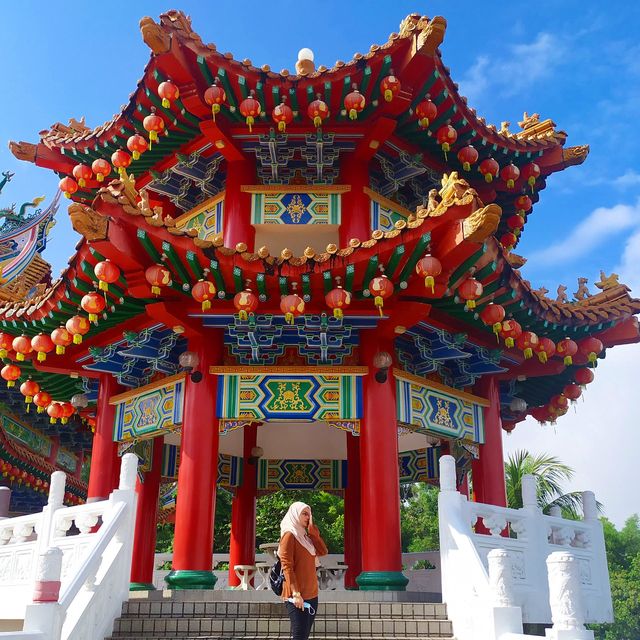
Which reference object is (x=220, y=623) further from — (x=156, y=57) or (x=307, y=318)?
(x=156, y=57)

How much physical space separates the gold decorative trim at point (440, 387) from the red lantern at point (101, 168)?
5.38 metres

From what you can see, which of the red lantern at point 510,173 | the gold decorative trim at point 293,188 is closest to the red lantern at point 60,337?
the gold decorative trim at point 293,188

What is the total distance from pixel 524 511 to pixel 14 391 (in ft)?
42.4

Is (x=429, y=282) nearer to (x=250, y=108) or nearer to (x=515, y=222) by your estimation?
(x=250, y=108)

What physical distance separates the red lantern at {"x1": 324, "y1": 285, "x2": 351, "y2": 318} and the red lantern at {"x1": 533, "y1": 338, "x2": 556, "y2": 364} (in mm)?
2939

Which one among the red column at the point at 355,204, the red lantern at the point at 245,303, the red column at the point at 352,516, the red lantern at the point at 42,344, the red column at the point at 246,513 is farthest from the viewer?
the red column at the point at 246,513

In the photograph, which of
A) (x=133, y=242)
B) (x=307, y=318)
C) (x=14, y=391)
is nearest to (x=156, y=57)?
(x=133, y=242)

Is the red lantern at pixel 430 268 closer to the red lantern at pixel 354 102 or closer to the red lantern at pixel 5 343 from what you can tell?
the red lantern at pixel 354 102

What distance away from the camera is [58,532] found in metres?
8.12

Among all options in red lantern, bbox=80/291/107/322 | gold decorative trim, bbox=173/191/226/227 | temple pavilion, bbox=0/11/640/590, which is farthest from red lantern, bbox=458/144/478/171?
red lantern, bbox=80/291/107/322

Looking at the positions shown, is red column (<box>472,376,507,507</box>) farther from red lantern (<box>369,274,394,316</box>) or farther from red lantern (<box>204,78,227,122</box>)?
red lantern (<box>204,78,227,122</box>)

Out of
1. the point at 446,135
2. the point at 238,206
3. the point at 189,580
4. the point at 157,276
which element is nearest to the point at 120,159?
the point at 238,206

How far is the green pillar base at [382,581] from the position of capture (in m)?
8.33

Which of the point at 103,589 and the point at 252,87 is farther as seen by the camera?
the point at 252,87
